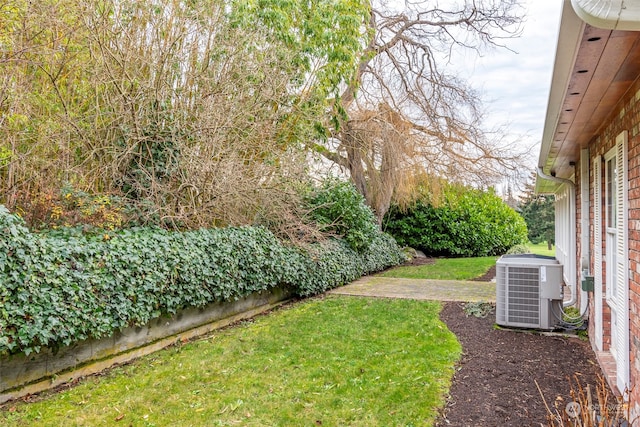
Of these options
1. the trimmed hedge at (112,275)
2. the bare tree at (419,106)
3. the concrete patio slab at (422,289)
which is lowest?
the concrete patio slab at (422,289)

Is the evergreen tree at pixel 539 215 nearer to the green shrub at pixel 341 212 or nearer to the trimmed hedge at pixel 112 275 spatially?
the green shrub at pixel 341 212

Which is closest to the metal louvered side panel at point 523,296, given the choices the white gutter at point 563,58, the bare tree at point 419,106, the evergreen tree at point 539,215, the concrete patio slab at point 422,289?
the concrete patio slab at point 422,289

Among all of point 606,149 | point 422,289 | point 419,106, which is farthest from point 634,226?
point 419,106

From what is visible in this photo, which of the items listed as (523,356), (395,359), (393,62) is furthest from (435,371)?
(393,62)

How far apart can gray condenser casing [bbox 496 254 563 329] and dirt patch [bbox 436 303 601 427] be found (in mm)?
190

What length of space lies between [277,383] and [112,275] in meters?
1.97

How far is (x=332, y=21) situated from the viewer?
858 cm

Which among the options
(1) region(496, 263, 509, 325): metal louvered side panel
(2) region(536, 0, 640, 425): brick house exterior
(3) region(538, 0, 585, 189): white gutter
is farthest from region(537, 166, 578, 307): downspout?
(3) region(538, 0, 585, 189): white gutter

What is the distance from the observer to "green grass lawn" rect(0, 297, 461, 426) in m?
3.44

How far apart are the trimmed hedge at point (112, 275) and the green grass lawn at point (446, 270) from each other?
16.2 ft

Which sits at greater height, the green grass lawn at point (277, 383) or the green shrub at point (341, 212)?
the green shrub at point (341, 212)

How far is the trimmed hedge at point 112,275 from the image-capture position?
3590 millimetres

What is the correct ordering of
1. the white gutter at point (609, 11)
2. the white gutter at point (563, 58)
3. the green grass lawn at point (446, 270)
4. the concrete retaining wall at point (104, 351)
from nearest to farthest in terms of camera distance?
the white gutter at point (609, 11) → the white gutter at point (563, 58) → the concrete retaining wall at point (104, 351) → the green grass lawn at point (446, 270)

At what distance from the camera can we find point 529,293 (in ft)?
19.0
